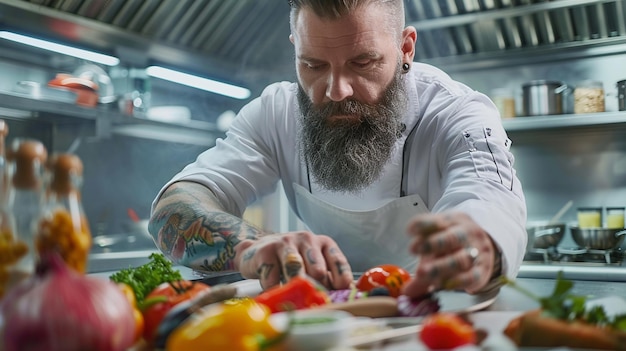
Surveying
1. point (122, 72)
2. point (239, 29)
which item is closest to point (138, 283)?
point (122, 72)

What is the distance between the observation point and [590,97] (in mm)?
3201

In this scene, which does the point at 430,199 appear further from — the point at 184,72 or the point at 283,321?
the point at 184,72

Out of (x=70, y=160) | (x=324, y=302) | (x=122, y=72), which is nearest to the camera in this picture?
(x=70, y=160)

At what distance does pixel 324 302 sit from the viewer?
1001mm

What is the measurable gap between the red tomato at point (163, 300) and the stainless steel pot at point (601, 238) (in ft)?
8.10

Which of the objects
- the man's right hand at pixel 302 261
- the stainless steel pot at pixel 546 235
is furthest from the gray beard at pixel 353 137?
the stainless steel pot at pixel 546 235

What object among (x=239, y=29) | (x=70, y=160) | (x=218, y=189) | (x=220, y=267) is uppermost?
(x=239, y=29)

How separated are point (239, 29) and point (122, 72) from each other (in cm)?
83

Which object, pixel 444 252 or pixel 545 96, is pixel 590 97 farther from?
pixel 444 252

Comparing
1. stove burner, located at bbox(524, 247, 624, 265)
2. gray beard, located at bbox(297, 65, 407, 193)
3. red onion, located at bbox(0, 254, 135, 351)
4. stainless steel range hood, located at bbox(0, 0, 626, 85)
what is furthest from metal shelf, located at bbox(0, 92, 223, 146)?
red onion, located at bbox(0, 254, 135, 351)

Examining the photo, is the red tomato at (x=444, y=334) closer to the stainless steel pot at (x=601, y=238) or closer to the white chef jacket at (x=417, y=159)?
the white chef jacket at (x=417, y=159)

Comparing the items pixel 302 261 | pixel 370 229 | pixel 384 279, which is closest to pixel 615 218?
pixel 370 229

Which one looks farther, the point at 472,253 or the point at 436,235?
the point at 472,253

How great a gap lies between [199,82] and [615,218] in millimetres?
2310
